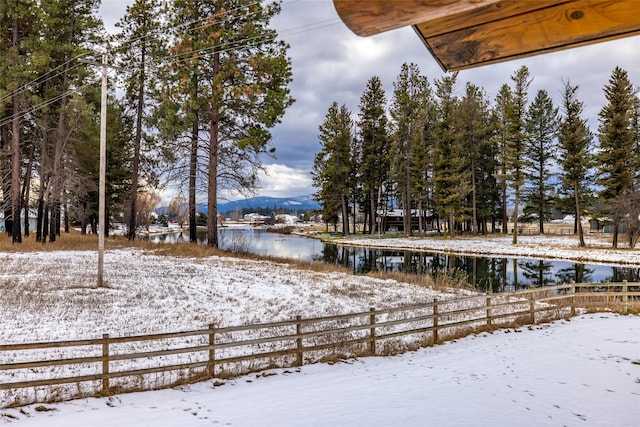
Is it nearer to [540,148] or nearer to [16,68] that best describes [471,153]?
[540,148]

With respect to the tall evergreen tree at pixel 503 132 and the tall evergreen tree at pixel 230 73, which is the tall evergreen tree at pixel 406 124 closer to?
the tall evergreen tree at pixel 503 132

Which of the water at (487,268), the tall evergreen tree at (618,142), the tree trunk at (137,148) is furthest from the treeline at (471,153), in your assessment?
the tree trunk at (137,148)

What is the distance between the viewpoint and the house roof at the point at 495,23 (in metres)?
1.37

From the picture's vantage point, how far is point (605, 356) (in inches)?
332

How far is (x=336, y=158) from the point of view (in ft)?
178

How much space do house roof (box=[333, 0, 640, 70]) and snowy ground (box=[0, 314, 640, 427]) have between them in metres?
5.03

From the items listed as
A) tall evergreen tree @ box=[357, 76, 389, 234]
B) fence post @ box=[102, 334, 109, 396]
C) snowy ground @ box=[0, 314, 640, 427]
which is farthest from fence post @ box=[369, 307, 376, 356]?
tall evergreen tree @ box=[357, 76, 389, 234]

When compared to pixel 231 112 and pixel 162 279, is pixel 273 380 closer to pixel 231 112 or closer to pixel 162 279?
pixel 162 279

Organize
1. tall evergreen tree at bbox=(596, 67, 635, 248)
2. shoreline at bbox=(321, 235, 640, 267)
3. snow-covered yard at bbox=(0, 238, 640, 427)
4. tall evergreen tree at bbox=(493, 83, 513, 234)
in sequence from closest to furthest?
snow-covered yard at bbox=(0, 238, 640, 427), shoreline at bbox=(321, 235, 640, 267), tall evergreen tree at bbox=(596, 67, 635, 248), tall evergreen tree at bbox=(493, 83, 513, 234)

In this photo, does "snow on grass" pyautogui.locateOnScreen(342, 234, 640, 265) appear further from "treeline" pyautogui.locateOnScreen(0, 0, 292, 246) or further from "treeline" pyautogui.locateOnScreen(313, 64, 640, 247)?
"treeline" pyautogui.locateOnScreen(0, 0, 292, 246)

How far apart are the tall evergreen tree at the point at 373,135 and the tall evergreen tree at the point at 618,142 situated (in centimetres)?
2534

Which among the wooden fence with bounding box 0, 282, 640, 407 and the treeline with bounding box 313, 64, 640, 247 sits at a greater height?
the treeline with bounding box 313, 64, 640, 247

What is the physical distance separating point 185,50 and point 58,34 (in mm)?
10481

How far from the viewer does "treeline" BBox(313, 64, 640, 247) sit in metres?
37.6
